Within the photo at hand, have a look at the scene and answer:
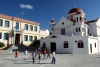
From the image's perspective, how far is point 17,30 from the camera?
1266 inches

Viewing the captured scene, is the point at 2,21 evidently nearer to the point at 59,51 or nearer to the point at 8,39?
Result: the point at 8,39

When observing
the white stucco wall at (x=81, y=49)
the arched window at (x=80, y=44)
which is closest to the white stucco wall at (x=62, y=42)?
the white stucco wall at (x=81, y=49)

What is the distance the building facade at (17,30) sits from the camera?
98.0 feet

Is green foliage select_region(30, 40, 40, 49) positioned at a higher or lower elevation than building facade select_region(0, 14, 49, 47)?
lower

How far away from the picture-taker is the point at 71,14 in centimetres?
3297

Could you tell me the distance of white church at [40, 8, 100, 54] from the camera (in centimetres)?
2445

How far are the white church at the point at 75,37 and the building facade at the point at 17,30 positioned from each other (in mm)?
7107

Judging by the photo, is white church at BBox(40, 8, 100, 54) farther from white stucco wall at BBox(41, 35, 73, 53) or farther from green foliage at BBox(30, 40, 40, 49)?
green foliage at BBox(30, 40, 40, 49)

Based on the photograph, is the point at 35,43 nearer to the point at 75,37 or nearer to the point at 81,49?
the point at 75,37

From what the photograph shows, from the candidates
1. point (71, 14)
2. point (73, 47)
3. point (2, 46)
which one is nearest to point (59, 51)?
point (73, 47)

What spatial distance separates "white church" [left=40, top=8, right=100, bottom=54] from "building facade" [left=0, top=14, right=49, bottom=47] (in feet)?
23.3

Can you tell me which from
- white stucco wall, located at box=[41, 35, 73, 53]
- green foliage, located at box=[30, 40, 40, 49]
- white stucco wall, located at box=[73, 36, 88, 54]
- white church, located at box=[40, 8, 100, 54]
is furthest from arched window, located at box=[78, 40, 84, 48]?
green foliage, located at box=[30, 40, 40, 49]

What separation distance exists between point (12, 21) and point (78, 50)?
19.7 metres

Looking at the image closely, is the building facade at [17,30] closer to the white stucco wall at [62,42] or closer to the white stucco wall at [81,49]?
the white stucco wall at [62,42]
